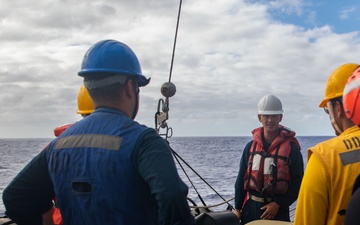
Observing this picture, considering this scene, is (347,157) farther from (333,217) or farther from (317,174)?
(333,217)

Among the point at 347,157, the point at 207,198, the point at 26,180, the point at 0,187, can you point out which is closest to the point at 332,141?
the point at 347,157

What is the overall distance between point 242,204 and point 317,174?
305 centimetres

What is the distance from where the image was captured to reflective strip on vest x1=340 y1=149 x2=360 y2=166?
1.81 m

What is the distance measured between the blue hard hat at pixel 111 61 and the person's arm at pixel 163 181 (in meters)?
0.37

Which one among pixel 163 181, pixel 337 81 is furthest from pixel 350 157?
pixel 163 181

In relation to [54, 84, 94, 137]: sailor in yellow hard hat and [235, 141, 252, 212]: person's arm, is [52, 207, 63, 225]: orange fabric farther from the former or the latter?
[235, 141, 252, 212]: person's arm

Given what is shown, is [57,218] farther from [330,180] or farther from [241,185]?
[241,185]

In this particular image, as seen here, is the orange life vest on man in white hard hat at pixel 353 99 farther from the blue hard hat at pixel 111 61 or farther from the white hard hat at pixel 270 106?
the white hard hat at pixel 270 106

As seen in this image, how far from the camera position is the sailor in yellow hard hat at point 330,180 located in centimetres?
181

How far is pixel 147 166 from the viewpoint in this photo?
5.33ft

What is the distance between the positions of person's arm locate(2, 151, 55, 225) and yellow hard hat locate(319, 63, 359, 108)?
4.62 feet

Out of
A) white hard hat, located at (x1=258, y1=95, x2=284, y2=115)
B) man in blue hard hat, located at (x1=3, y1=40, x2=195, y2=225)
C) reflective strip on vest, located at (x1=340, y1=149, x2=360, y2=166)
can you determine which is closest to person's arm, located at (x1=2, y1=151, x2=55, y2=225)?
man in blue hard hat, located at (x1=3, y1=40, x2=195, y2=225)

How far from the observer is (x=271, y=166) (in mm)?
4504

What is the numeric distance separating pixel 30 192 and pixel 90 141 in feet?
1.36
